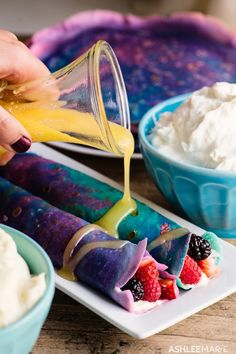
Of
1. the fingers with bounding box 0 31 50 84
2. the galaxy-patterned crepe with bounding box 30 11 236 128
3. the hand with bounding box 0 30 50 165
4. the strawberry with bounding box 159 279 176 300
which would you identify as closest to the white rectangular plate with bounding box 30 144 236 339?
the strawberry with bounding box 159 279 176 300

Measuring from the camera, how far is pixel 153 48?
2471 mm

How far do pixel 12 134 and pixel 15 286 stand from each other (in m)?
0.34

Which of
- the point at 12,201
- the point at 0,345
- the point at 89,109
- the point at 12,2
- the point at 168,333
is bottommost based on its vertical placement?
the point at 12,2

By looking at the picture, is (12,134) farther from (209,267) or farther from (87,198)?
(209,267)

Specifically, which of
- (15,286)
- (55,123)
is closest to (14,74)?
(55,123)

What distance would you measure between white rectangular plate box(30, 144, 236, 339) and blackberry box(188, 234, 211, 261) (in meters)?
0.05

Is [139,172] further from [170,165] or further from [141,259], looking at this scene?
[141,259]

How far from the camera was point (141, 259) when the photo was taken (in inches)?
50.9

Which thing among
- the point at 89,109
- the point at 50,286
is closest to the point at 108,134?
the point at 89,109

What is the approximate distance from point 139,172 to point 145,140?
267 mm

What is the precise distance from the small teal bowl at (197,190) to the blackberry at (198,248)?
0.48 feet

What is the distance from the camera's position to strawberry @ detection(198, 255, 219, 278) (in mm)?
1374

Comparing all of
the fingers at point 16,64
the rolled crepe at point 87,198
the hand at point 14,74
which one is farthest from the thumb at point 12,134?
the rolled crepe at point 87,198

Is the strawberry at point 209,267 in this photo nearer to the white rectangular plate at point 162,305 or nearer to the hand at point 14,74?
the white rectangular plate at point 162,305
